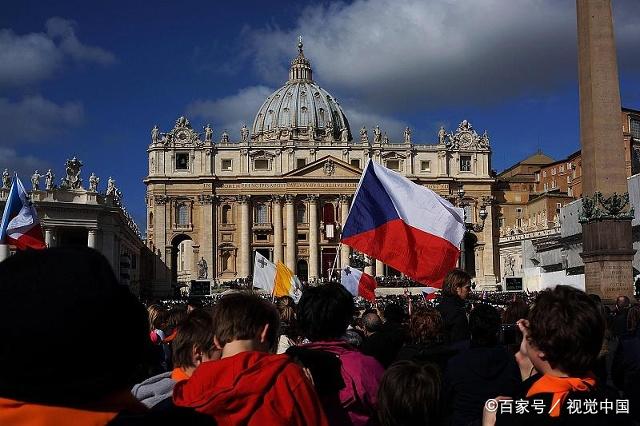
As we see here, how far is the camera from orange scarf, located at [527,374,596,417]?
2.73 m

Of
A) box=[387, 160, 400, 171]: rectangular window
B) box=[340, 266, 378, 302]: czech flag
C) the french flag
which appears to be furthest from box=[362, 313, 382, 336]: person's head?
box=[387, 160, 400, 171]: rectangular window

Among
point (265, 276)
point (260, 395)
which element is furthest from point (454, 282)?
point (265, 276)

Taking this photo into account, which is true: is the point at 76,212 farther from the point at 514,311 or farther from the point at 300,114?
the point at 300,114

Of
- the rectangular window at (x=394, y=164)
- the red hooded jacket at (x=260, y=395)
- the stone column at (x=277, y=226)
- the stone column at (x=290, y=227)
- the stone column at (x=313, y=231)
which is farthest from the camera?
the rectangular window at (x=394, y=164)

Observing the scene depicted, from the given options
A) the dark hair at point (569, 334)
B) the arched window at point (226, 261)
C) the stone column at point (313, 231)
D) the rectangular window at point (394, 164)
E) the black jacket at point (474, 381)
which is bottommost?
the black jacket at point (474, 381)

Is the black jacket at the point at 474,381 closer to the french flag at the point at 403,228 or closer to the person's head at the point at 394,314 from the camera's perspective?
the person's head at the point at 394,314

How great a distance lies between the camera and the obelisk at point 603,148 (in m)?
16.4

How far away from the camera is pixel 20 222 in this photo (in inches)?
651

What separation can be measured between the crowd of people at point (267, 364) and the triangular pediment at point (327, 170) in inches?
2754

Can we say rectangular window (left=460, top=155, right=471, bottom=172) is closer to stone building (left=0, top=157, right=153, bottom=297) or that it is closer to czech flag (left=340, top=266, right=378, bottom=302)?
stone building (left=0, top=157, right=153, bottom=297)

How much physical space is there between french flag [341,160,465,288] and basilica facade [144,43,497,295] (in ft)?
208

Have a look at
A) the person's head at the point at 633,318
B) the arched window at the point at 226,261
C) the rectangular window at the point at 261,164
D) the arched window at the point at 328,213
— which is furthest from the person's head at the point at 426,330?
the rectangular window at the point at 261,164

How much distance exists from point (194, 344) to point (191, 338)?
0.05 metres

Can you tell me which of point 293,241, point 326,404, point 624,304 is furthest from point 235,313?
point 293,241
